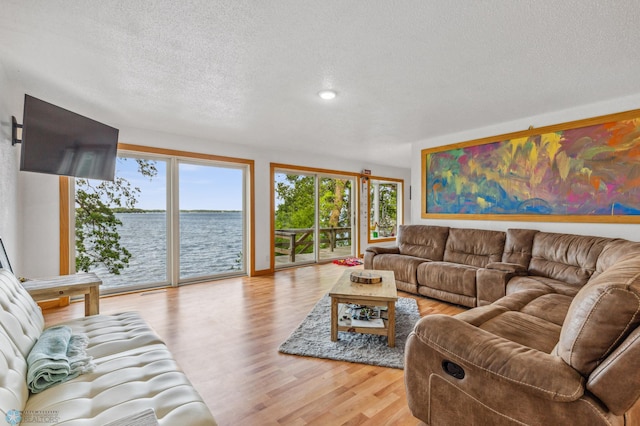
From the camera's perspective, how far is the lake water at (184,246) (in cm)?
411

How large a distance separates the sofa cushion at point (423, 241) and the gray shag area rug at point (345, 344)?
1440 mm

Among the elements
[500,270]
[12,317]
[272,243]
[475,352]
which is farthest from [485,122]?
[12,317]

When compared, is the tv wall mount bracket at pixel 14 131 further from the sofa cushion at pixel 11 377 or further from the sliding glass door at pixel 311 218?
the sliding glass door at pixel 311 218

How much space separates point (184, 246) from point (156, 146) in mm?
1506

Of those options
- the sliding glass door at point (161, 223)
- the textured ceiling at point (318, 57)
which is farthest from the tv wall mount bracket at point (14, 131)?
the sliding glass door at point (161, 223)

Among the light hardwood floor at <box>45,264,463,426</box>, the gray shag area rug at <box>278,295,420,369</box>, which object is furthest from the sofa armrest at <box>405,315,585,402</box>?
the gray shag area rug at <box>278,295,420,369</box>

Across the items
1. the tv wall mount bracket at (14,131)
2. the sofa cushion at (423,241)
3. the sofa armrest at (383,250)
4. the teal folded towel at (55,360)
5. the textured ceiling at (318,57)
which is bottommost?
the teal folded towel at (55,360)

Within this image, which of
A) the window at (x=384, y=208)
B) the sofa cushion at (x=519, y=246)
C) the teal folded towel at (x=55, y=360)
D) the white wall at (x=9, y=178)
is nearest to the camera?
the teal folded towel at (x=55, y=360)

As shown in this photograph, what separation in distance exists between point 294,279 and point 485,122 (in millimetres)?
3543

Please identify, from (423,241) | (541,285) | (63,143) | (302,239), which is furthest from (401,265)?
(63,143)

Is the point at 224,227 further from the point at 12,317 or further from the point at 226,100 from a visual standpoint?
the point at 12,317

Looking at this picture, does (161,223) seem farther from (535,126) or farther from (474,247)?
(535,126)

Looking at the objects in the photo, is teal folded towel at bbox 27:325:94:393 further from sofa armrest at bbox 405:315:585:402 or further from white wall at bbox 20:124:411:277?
white wall at bbox 20:124:411:277

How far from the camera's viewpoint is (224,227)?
5.02 m
